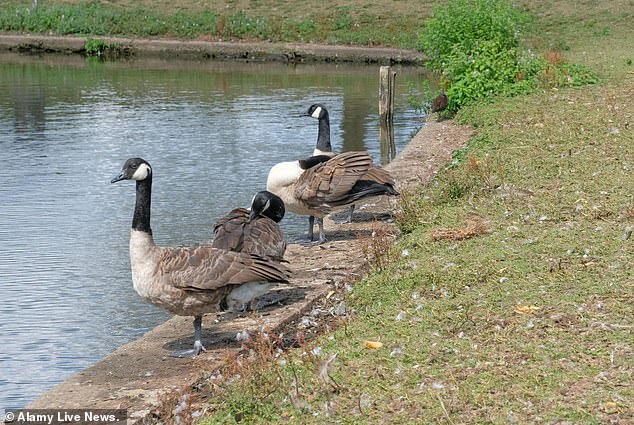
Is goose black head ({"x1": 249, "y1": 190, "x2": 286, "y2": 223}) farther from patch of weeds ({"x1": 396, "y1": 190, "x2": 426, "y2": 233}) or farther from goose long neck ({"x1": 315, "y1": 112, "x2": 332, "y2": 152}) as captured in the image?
goose long neck ({"x1": 315, "y1": 112, "x2": 332, "y2": 152})

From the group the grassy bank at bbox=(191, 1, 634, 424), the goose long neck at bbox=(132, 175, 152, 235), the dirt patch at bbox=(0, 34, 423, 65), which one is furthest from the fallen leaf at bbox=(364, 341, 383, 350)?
the dirt patch at bbox=(0, 34, 423, 65)

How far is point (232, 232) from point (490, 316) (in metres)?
2.86

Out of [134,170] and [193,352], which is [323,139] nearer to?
[134,170]

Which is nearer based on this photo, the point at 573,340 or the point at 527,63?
the point at 573,340

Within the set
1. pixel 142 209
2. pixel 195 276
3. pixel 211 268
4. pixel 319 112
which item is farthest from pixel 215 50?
pixel 195 276

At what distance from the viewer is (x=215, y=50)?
102 ft

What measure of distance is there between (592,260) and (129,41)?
1000 inches

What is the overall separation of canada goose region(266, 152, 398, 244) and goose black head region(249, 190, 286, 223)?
0.84m

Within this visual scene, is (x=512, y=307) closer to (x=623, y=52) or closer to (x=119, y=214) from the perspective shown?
(x=119, y=214)

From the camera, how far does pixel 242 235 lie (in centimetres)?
909

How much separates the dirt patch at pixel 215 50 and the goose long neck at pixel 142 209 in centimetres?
2199

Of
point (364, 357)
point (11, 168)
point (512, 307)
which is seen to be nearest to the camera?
point (364, 357)

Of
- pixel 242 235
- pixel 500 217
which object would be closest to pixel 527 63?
pixel 500 217

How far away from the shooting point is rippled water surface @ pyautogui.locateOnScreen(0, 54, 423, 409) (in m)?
9.78
